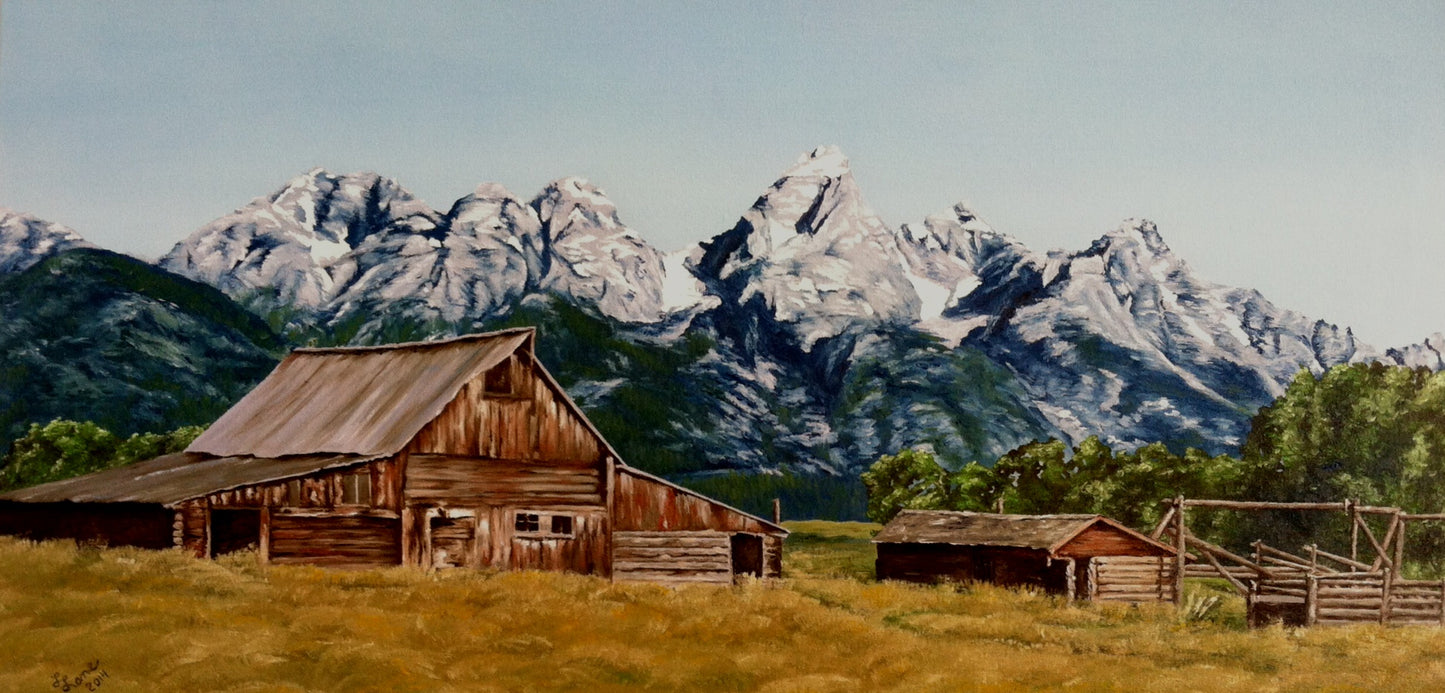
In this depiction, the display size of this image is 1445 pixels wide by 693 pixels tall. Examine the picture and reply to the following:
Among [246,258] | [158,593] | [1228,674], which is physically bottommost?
[1228,674]

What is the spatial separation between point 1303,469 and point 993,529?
1886 cm

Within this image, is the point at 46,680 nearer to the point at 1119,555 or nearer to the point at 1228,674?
the point at 1228,674

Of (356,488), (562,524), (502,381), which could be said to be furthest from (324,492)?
(562,524)

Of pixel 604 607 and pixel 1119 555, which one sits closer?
pixel 604 607

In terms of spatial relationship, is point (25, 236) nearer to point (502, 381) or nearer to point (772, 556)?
point (502, 381)

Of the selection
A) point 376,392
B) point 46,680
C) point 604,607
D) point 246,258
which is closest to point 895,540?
point 376,392

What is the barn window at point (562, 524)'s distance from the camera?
41.7 m

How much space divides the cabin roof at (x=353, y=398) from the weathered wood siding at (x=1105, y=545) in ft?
64.0

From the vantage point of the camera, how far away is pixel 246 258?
479 feet

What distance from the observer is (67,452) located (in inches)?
2958

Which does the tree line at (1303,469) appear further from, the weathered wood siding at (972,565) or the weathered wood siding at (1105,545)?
the weathered wood siding at (1105,545)

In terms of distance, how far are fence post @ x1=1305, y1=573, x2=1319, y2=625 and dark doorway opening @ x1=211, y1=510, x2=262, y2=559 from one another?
1119 inches

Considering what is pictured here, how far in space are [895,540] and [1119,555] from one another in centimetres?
816
